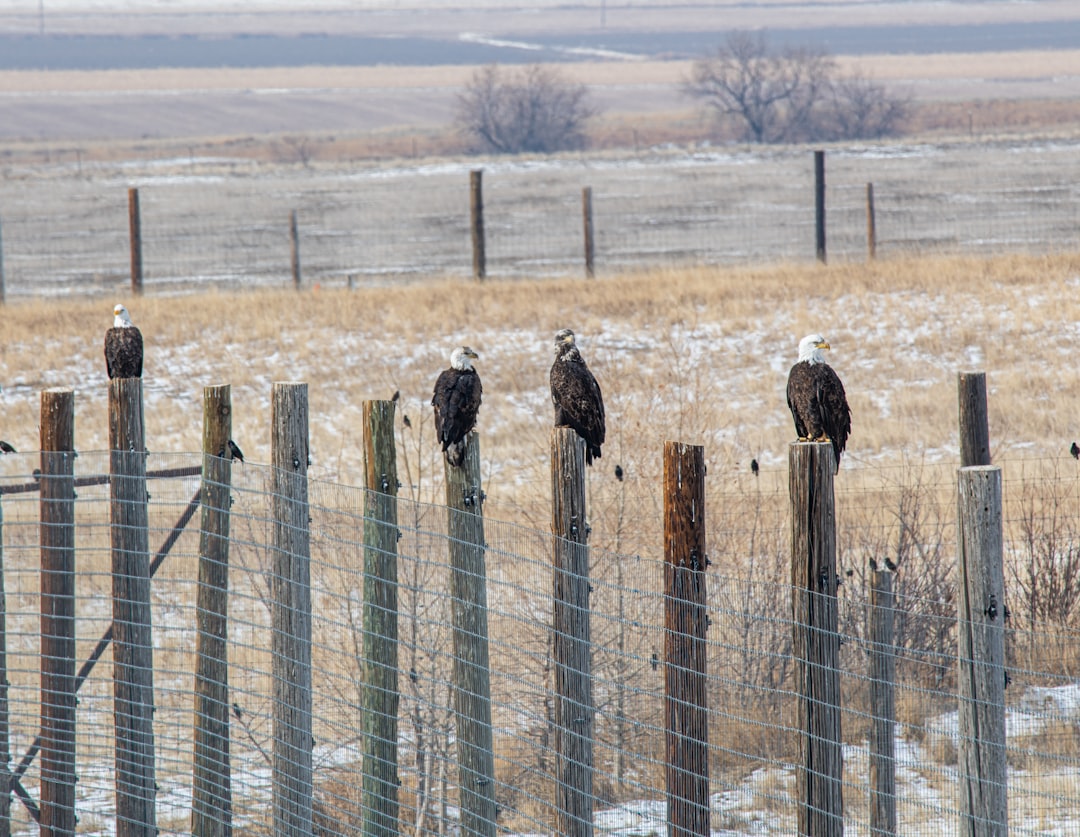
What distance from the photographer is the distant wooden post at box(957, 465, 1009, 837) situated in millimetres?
3533

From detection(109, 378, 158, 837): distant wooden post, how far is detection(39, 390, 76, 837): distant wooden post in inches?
7.9

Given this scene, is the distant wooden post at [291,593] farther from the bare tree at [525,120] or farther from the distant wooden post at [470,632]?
the bare tree at [525,120]

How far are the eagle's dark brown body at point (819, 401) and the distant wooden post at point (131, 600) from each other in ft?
9.92

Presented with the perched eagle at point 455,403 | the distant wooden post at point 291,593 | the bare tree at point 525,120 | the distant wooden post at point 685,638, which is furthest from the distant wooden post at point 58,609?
the bare tree at point 525,120

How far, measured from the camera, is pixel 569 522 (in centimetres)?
404

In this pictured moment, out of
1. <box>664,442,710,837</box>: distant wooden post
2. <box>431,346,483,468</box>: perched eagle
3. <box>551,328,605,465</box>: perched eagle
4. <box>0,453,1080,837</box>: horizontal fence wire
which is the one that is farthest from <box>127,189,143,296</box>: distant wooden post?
<box>664,442,710,837</box>: distant wooden post

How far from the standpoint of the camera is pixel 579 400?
6.30 metres

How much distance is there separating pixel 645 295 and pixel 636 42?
539ft

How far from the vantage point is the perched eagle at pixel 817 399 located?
6285 mm

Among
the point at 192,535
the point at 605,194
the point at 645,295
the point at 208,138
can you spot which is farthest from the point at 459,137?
the point at 192,535

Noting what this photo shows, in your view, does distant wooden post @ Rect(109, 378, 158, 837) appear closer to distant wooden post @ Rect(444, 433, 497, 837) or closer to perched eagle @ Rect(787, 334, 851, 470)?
distant wooden post @ Rect(444, 433, 497, 837)

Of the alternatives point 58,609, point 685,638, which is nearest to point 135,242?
point 58,609

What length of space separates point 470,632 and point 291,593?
2.09 feet

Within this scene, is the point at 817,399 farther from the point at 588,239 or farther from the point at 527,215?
the point at 527,215
